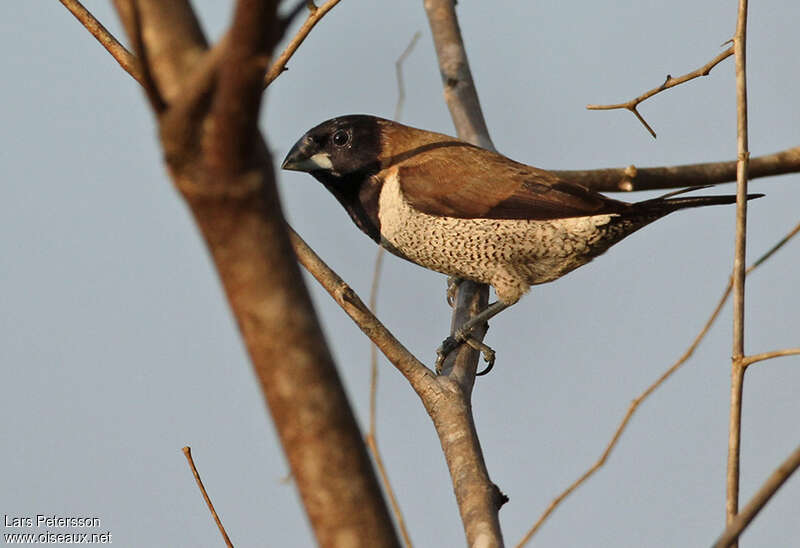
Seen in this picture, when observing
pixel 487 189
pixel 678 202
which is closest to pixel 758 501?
pixel 678 202

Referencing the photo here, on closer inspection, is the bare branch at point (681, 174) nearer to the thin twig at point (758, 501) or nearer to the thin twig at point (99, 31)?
the thin twig at point (99, 31)

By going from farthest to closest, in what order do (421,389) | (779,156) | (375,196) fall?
(375,196)
(779,156)
(421,389)

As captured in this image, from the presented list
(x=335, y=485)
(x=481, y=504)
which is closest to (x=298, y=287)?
(x=335, y=485)

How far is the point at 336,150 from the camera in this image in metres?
5.69

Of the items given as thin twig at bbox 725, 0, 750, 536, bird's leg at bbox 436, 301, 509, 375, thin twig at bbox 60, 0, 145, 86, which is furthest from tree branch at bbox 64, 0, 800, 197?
thin twig at bbox 60, 0, 145, 86

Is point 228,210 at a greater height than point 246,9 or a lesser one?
lesser

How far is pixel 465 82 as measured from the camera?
596 centimetres

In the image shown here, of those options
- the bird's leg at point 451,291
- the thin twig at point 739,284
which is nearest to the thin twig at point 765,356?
the thin twig at point 739,284

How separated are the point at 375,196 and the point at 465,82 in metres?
1.04

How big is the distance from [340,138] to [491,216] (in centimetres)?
113

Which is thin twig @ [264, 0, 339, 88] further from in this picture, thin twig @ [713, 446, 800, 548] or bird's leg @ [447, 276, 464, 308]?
thin twig @ [713, 446, 800, 548]

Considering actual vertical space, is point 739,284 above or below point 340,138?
below

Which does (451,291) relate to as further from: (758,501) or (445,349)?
(758,501)

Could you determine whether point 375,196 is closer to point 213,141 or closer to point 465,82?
point 465,82
